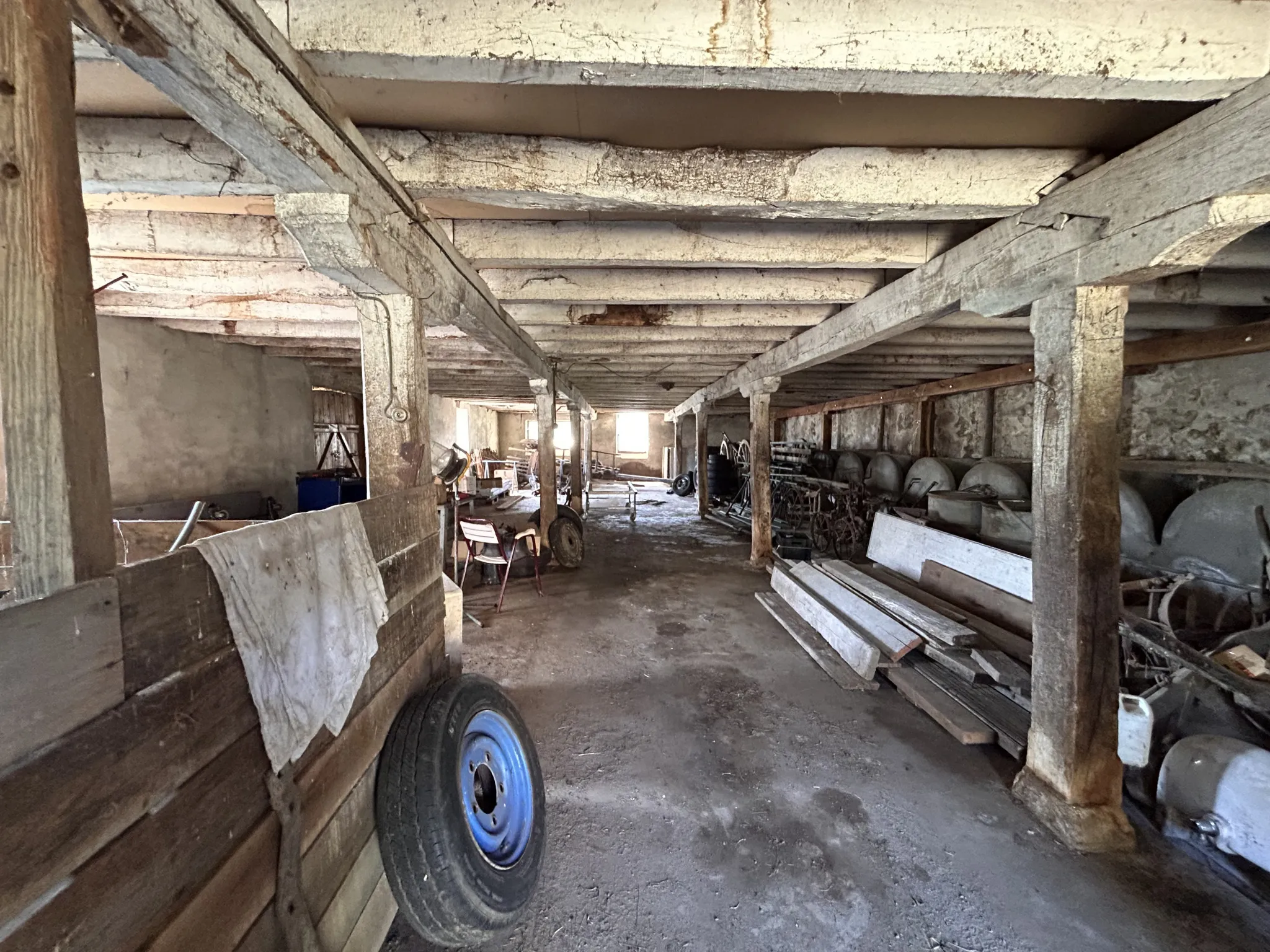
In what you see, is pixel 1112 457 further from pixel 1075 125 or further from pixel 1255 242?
pixel 1255 242

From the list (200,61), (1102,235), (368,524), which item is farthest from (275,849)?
(1102,235)

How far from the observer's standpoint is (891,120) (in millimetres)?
1766

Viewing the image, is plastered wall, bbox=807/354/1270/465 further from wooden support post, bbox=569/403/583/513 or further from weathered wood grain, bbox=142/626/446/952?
wooden support post, bbox=569/403/583/513

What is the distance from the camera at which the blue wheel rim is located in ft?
5.73

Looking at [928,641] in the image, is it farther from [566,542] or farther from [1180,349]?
[566,542]

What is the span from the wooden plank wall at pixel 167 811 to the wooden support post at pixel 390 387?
1070 mm

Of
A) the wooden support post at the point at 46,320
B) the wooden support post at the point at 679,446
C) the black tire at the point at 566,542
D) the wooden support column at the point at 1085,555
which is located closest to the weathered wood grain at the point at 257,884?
the wooden support post at the point at 46,320

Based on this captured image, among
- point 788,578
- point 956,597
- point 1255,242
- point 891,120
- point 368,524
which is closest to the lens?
point 368,524

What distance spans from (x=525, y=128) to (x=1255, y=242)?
3515 mm

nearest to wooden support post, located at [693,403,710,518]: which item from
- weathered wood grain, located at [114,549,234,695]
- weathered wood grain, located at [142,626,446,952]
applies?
weathered wood grain, located at [142,626,446,952]

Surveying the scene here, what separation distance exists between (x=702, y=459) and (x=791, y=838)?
321 inches

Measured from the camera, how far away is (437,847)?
1.46 meters

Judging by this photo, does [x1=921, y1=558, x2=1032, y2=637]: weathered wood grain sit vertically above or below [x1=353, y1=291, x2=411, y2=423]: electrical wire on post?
below

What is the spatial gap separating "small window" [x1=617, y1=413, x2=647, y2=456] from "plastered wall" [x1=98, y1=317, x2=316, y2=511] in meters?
13.7
